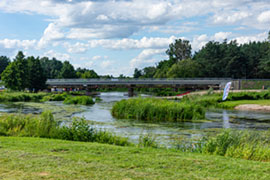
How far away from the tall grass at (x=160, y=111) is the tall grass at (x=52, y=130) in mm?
13781

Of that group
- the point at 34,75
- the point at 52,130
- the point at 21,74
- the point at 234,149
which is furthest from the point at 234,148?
the point at 34,75

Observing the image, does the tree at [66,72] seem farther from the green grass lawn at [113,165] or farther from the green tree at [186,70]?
the green grass lawn at [113,165]

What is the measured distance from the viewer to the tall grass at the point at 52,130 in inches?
581

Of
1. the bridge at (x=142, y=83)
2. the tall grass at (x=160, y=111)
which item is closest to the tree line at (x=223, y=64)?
the bridge at (x=142, y=83)

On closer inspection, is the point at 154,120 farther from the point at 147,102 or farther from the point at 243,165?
the point at 243,165

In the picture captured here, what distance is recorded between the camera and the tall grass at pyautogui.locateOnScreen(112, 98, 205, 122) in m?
29.3

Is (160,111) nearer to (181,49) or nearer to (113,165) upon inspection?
(113,165)

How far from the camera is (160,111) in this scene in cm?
2959

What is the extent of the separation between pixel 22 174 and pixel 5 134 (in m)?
8.28

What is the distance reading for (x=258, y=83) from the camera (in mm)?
79062

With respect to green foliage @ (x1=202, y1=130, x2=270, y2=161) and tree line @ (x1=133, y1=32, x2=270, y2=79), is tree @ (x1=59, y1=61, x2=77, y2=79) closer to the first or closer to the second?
tree line @ (x1=133, y1=32, x2=270, y2=79)

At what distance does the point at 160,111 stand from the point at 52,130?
15.1 meters

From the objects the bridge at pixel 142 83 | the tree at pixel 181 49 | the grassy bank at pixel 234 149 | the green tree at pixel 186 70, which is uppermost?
the tree at pixel 181 49

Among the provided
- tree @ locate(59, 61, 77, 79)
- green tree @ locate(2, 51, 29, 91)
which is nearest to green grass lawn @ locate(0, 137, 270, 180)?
green tree @ locate(2, 51, 29, 91)
